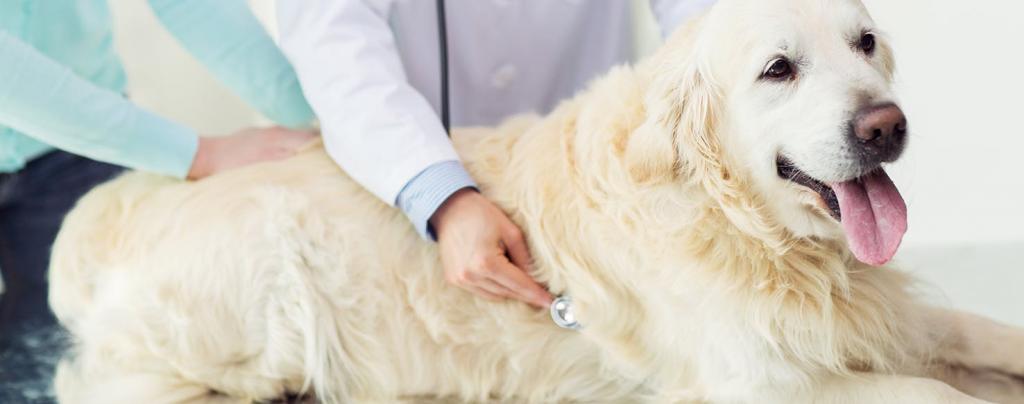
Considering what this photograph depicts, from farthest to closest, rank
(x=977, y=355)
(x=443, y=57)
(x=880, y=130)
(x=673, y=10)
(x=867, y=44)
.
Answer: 1. (x=673, y=10)
2. (x=443, y=57)
3. (x=977, y=355)
4. (x=867, y=44)
5. (x=880, y=130)

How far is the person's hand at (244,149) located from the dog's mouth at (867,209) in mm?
903

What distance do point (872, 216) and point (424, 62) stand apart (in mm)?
965

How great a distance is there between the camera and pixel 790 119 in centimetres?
120

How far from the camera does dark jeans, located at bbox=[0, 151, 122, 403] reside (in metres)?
1.63

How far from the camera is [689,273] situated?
4.34 ft

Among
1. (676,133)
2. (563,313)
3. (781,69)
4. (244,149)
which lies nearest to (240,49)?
(244,149)

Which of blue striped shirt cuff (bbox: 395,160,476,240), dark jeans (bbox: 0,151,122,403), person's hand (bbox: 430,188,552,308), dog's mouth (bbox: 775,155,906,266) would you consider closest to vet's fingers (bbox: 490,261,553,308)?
person's hand (bbox: 430,188,552,308)

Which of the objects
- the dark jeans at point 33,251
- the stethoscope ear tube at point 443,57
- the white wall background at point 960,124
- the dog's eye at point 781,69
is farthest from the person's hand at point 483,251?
the white wall background at point 960,124

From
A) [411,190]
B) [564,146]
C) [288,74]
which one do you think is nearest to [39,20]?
[288,74]

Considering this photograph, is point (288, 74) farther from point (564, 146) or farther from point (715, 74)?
point (715, 74)

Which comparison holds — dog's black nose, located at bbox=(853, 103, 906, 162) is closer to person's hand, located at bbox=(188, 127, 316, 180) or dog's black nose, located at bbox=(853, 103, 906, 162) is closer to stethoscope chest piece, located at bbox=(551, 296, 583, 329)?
stethoscope chest piece, located at bbox=(551, 296, 583, 329)

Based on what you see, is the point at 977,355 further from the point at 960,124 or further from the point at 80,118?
the point at 80,118

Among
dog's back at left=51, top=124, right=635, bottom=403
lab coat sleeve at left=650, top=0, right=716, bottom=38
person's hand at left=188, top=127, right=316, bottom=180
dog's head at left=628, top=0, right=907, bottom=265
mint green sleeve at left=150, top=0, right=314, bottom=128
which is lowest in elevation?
dog's back at left=51, top=124, right=635, bottom=403

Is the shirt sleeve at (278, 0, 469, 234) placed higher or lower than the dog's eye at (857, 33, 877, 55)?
lower
